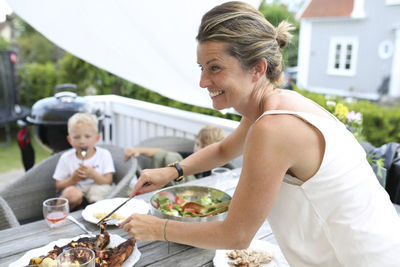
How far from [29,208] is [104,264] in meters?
1.45

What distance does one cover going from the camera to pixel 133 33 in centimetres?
298

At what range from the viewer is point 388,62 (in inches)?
518

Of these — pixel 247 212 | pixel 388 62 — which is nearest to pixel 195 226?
pixel 247 212

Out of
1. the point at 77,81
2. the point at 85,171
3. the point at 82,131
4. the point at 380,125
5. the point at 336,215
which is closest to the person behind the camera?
the point at 336,215

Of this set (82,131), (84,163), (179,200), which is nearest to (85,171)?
(84,163)

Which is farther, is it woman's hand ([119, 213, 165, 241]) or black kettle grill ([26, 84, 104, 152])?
black kettle grill ([26, 84, 104, 152])

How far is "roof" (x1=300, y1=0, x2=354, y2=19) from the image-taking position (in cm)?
1384

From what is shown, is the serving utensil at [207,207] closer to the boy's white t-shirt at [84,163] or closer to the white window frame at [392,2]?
the boy's white t-shirt at [84,163]

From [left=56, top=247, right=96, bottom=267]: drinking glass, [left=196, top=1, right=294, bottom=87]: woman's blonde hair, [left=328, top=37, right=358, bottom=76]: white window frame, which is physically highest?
[left=328, top=37, right=358, bottom=76]: white window frame

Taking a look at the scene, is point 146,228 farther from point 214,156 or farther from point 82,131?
point 82,131

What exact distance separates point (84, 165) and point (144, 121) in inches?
66.5

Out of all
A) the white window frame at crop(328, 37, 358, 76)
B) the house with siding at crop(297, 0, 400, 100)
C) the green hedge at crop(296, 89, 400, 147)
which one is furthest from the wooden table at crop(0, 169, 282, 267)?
the white window frame at crop(328, 37, 358, 76)

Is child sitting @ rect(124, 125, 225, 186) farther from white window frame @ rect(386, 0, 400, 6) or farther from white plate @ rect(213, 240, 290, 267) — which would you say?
white window frame @ rect(386, 0, 400, 6)

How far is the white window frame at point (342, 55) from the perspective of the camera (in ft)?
46.4
